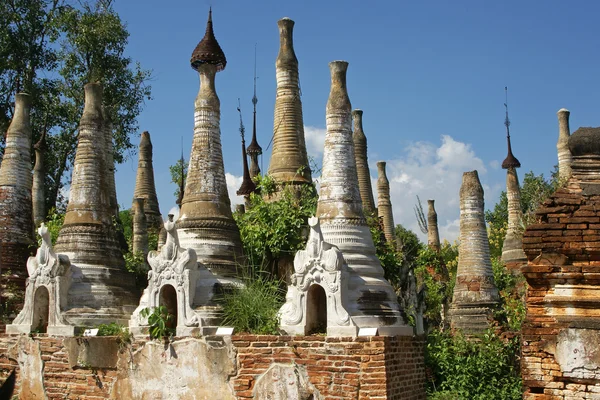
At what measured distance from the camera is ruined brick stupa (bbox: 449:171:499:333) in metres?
13.6

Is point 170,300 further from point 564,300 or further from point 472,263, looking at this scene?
point 564,300

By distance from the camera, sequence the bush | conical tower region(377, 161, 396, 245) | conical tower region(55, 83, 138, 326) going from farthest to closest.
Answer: conical tower region(377, 161, 396, 245), conical tower region(55, 83, 138, 326), the bush

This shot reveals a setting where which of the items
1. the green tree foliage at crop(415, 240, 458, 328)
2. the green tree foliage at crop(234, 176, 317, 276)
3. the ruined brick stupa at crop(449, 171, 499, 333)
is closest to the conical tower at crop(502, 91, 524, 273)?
the green tree foliage at crop(415, 240, 458, 328)

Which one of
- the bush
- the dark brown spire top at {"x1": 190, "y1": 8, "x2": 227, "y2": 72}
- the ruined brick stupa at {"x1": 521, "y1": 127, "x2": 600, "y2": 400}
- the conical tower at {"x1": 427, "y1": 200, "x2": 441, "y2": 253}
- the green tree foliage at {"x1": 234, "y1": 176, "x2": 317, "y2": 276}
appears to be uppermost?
the dark brown spire top at {"x1": 190, "y1": 8, "x2": 227, "y2": 72}

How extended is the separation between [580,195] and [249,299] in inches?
195

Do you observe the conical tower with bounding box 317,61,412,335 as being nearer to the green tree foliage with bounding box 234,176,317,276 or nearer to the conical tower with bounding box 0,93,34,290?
the green tree foliage with bounding box 234,176,317,276

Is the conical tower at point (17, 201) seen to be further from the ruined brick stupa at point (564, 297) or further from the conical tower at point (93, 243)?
the ruined brick stupa at point (564, 297)

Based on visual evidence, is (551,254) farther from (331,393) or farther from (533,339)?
(331,393)

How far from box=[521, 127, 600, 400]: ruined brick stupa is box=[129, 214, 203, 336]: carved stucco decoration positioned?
501 cm

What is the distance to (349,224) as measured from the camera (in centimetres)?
1062

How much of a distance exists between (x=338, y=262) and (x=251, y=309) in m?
1.60

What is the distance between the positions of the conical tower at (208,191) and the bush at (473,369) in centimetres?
337

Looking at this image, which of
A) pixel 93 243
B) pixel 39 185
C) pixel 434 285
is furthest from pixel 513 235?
pixel 39 185

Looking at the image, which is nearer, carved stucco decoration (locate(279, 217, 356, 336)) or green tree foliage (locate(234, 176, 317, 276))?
carved stucco decoration (locate(279, 217, 356, 336))
